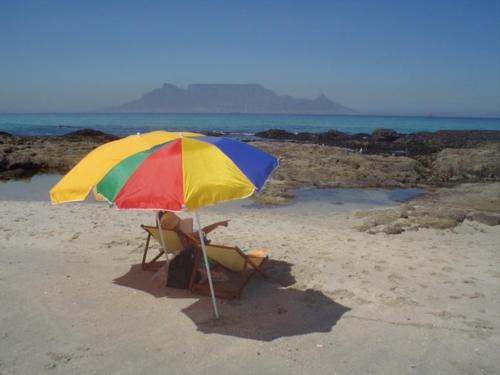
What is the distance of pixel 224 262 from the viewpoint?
18.9 ft

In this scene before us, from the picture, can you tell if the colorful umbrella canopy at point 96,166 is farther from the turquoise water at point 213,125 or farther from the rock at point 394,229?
the turquoise water at point 213,125

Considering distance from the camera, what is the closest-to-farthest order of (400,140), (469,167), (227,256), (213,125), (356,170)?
(227,256) → (356,170) → (469,167) → (400,140) → (213,125)

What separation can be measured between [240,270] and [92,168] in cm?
247

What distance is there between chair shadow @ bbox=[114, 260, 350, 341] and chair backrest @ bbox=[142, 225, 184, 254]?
50cm

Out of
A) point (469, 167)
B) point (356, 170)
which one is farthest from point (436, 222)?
point (469, 167)

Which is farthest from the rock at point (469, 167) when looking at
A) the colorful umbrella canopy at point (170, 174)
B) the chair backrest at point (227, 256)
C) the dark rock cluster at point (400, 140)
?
the colorful umbrella canopy at point (170, 174)

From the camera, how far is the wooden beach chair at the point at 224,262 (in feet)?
17.6

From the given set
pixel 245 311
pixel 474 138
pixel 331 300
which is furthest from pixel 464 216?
pixel 474 138

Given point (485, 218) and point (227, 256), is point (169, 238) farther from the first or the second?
point (485, 218)

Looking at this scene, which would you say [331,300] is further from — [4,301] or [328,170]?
[328,170]

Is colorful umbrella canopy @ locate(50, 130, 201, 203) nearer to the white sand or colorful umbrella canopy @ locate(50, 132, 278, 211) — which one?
colorful umbrella canopy @ locate(50, 132, 278, 211)

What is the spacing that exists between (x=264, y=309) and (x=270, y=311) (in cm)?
9

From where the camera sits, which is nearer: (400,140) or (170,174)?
(170,174)

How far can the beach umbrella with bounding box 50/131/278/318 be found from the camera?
3.72 m
